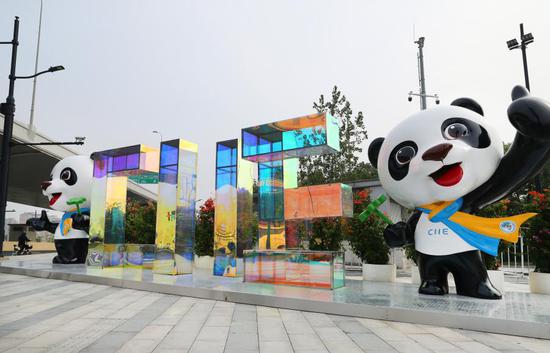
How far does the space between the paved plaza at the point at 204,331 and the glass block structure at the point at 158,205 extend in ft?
11.9

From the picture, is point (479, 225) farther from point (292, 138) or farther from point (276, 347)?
point (292, 138)

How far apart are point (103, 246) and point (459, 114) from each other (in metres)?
10.9

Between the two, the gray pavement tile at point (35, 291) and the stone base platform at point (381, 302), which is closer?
the stone base platform at point (381, 302)

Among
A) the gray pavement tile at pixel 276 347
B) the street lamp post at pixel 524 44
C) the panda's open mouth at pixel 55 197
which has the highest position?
the street lamp post at pixel 524 44

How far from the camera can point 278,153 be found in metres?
10.8

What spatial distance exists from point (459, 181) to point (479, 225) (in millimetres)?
852

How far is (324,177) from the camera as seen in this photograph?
2773 cm

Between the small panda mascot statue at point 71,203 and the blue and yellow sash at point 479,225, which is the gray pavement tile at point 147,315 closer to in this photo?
the blue and yellow sash at point 479,225

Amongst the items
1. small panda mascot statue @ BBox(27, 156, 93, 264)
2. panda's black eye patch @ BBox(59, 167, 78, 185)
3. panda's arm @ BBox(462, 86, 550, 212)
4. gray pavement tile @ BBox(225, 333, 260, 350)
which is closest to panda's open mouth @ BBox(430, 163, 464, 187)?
panda's arm @ BBox(462, 86, 550, 212)

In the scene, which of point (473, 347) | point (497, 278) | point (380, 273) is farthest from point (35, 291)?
point (497, 278)

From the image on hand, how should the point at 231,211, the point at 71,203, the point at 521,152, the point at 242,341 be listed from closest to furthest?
the point at 242,341 → the point at 521,152 → the point at 231,211 → the point at 71,203

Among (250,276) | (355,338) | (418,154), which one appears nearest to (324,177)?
(250,276)

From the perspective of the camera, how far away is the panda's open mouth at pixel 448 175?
24.3ft

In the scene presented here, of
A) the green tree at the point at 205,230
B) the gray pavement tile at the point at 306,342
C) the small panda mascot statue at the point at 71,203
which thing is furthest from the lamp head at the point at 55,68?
the gray pavement tile at the point at 306,342
